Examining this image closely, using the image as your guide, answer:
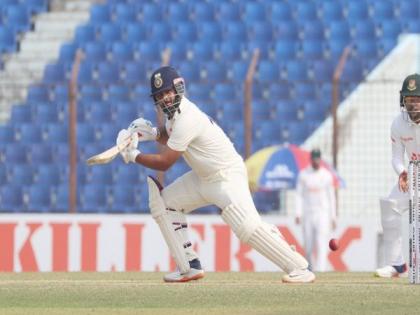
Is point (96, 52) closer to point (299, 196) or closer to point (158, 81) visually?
point (299, 196)

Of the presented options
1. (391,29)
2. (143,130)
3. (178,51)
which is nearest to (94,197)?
(178,51)

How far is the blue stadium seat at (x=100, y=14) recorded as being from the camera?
25266 mm

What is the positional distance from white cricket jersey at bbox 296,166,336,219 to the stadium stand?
1201 millimetres

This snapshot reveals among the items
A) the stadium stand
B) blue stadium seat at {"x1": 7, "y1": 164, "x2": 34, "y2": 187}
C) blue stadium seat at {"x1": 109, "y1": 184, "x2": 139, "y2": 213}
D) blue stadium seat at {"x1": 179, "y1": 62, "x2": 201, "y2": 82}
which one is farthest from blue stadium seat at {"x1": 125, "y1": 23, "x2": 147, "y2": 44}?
blue stadium seat at {"x1": 109, "y1": 184, "x2": 139, "y2": 213}

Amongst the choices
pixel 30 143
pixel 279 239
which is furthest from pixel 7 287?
pixel 30 143

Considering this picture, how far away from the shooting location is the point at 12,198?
21891 millimetres

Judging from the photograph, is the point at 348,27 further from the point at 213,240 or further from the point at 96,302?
the point at 96,302

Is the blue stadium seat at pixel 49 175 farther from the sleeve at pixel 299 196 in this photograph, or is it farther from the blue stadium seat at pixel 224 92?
the sleeve at pixel 299 196

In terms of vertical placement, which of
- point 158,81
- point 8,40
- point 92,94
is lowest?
point 158,81

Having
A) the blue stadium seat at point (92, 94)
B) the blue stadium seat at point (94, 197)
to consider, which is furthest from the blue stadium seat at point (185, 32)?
the blue stadium seat at point (94, 197)

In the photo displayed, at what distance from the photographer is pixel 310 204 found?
2012 cm

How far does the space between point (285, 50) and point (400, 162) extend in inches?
419

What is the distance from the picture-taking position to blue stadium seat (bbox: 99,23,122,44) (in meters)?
24.7

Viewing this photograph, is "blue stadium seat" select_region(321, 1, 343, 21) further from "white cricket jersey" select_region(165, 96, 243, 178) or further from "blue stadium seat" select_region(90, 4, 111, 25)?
"white cricket jersey" select_region(165, 96, 243, 178)
